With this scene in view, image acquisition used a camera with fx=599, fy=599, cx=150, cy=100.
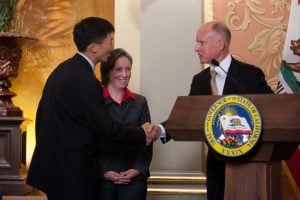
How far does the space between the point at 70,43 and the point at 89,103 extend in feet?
5.51

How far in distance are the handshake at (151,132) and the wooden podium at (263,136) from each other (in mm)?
636

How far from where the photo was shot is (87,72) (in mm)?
2684

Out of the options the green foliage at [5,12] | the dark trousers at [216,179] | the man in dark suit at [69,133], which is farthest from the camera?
the green foliage at [5,12]

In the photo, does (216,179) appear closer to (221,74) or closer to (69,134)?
(221,74)

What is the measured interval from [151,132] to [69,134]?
500 mm

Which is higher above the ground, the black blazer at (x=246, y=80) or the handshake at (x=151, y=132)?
the black blazer at (x=246, y=80)

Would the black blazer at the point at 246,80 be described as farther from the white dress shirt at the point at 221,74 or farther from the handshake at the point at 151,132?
the handshake at the point at 151,132

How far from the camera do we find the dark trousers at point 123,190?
121 inches

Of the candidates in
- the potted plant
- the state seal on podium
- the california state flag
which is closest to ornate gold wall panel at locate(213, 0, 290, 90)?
the california state flag

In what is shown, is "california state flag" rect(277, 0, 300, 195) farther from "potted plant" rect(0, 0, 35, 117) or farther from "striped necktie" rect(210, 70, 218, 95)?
"potted plant" rect(0, 0, 35, 117)

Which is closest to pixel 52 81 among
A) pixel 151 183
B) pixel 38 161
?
pixel 38 161

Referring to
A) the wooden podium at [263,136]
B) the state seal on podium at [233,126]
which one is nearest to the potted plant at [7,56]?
the wooden podium at [263,136]

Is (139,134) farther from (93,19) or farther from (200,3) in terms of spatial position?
(200,3)

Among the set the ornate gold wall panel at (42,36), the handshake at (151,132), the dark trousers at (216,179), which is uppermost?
the ornate gold wall panel at (42,36)
